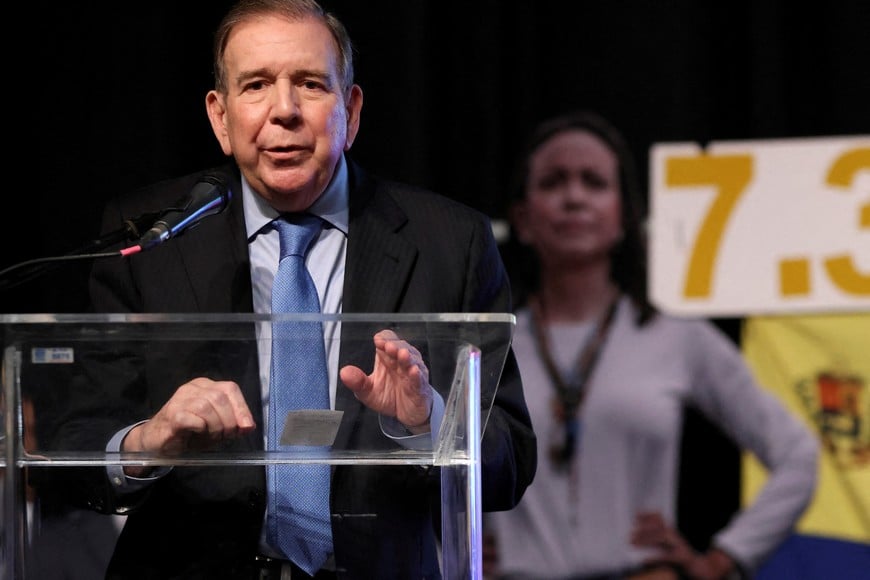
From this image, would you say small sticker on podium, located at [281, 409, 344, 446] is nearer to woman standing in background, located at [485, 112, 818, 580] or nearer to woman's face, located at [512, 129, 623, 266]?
woman standing in background, located at [485, 112, 818, 580]

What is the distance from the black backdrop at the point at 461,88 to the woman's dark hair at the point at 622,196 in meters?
0.04

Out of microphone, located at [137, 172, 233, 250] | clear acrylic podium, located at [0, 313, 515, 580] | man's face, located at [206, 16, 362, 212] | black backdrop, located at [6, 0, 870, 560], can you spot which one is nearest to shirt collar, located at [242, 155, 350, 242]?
man's face, located at [206, 16, 362, 212]

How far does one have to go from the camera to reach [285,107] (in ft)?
5.40

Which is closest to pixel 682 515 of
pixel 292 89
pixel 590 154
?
pixel 590 154

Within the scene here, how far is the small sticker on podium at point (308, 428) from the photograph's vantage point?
1.30m

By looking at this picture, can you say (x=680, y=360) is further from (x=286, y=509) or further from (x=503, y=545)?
(x=286, y=509)

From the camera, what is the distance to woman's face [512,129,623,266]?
11.3 feet

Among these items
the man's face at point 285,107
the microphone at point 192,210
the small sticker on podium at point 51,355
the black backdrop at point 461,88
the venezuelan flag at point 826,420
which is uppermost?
the black backdrop at point 461,88

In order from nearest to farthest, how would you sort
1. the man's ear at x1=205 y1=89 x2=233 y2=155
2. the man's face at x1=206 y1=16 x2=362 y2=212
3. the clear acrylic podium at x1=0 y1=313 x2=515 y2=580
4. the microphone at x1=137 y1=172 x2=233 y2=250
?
the clear acrylic podium at x1=0 y1=313 x2=515 y2=580 → the microphone at x1=137 y1=172 x2=233 y2=250 → the man's face at x1=206 y1=16 x2=362 y2=212 → the man's ear at x1=205 y1=89 x2=233 y2=155

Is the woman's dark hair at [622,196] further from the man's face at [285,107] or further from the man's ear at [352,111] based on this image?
the man's face at [285,107]

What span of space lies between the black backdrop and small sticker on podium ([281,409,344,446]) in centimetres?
208

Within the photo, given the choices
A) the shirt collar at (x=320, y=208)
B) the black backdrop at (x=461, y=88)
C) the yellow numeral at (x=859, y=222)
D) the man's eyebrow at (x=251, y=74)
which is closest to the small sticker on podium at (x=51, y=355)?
the shirt collar at (x=320, y=208)

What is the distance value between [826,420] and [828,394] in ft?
0.23

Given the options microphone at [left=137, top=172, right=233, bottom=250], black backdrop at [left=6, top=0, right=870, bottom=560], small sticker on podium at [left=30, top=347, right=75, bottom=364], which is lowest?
small sticker on podium at [left=30, top=347, right=75, bottom=364]
